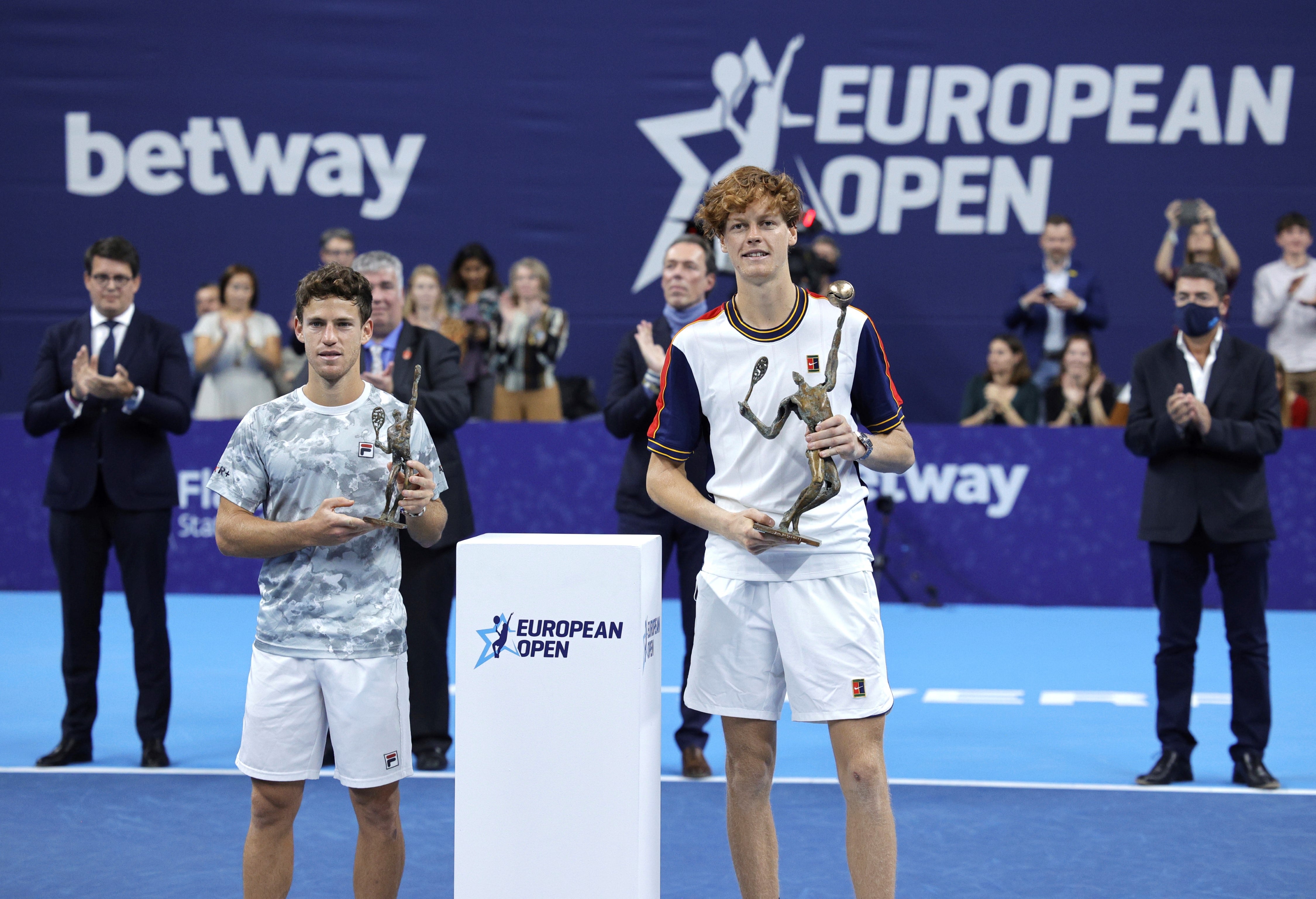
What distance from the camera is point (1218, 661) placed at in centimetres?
797

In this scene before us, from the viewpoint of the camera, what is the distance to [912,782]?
5.54 metres

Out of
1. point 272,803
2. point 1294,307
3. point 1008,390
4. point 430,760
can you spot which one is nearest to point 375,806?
point 272,803

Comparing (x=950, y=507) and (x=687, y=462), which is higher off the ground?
(x=687, y=462)

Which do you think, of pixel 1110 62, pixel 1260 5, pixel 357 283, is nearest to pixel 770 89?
pixel 1110 62

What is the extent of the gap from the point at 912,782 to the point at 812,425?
2578mm

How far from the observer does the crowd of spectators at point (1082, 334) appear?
10297mm

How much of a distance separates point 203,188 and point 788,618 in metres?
10.9

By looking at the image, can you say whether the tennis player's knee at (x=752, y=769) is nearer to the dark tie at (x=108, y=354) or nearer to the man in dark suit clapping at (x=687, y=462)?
the man in dark suit clapping at (x=687, y=462)

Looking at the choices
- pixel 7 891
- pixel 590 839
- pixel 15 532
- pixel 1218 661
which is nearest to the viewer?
pixel 590 839

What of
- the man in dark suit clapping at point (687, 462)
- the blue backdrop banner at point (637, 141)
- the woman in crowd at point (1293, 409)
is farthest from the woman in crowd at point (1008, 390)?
the man in dark suit clapping at point (687, 462)

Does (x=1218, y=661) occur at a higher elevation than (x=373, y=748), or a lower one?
lower

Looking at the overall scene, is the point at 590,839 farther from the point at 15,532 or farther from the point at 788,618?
the point at 15,532

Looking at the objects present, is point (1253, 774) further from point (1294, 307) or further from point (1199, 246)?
point (1294, 307)

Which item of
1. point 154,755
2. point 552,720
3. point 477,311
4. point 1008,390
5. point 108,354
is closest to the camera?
point 552,720
